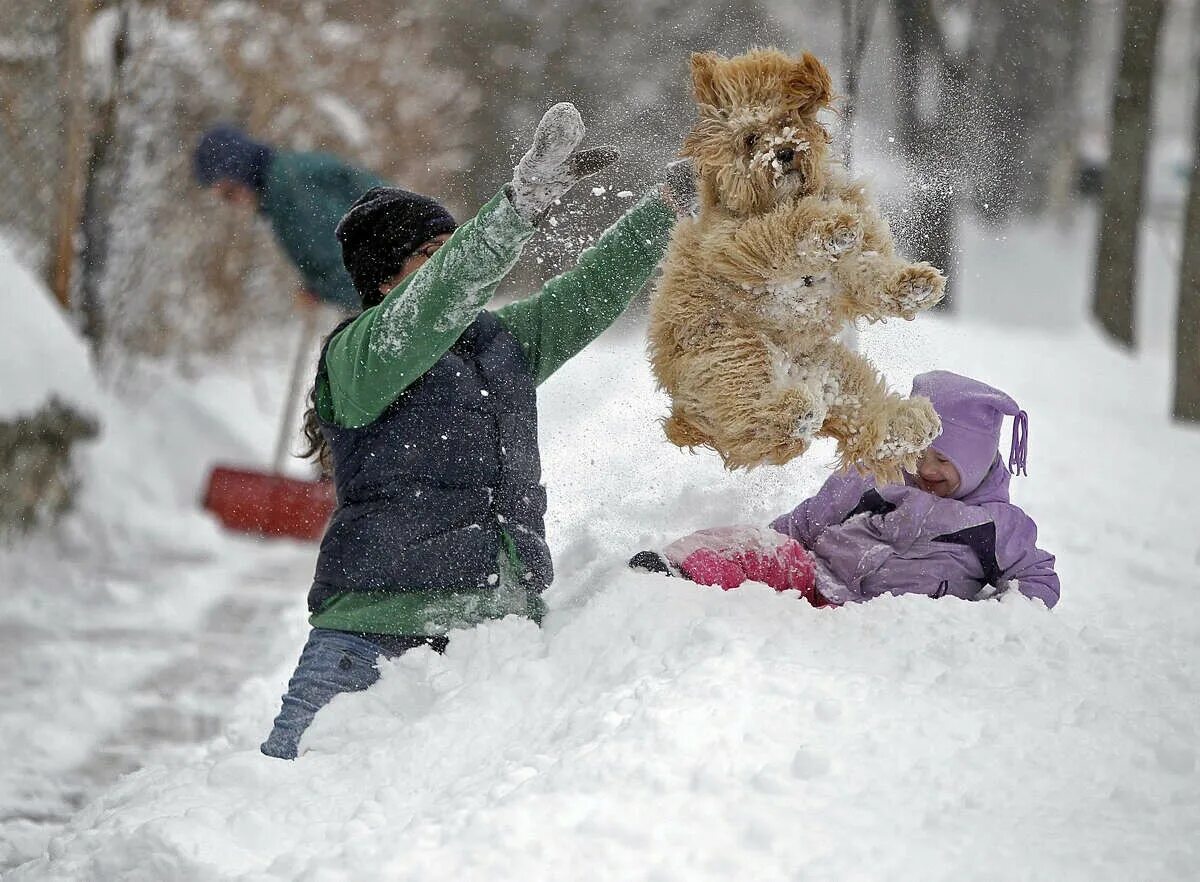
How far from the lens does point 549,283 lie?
10.2 feet

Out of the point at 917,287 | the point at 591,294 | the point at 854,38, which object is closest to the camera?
the point at 917,287

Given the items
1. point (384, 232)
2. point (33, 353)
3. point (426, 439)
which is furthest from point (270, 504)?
point (426, 439)

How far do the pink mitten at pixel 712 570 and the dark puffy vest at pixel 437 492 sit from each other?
0.31m

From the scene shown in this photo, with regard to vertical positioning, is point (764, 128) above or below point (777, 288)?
above

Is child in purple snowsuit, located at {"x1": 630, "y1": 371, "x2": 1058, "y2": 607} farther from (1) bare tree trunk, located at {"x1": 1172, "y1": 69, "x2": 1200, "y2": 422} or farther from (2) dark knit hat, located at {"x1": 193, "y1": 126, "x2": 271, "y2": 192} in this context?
(1) bare tree trunk, located at {"x1": 1172, "y1": 69, "x2": 1200, "y2": 422}

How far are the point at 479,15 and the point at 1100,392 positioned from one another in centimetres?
613

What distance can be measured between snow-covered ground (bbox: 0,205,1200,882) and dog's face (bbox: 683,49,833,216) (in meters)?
0.54

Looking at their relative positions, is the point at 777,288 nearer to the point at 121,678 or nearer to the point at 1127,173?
the point at 121,678

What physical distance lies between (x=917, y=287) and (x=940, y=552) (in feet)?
3.01

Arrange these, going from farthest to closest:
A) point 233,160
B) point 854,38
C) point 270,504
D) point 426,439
→ point 270,504
point 233,160
point 854,38
point 426,439

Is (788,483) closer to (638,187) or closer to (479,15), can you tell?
(638,187)

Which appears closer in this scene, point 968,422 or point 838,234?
point 838,234

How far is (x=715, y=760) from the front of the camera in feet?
6.43

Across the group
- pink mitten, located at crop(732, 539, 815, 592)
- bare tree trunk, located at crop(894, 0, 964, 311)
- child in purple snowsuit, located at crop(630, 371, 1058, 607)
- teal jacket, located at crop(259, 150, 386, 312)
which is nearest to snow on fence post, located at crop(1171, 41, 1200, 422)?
bare tree trunk, located at crop(894, 0, 964, 311)
